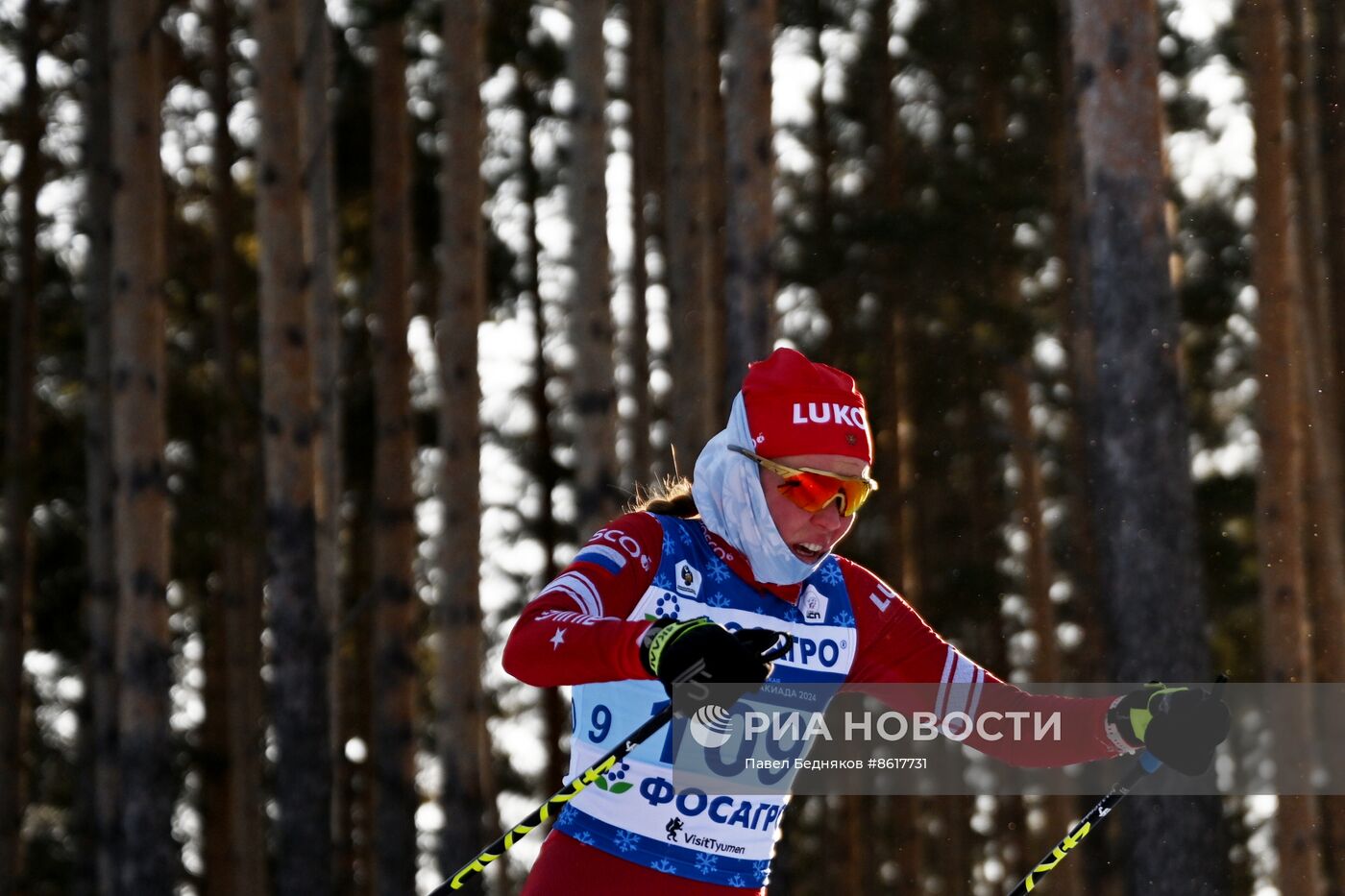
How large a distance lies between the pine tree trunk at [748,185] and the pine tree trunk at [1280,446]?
3.88 metres

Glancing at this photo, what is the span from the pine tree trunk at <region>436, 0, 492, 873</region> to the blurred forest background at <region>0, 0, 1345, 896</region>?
0.09 ft

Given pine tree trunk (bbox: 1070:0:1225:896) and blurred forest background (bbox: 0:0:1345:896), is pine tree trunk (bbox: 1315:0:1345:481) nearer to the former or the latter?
blurred forest background (bbox: 0:0:1345:896)

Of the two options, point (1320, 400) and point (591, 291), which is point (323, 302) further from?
point (1320, 400)

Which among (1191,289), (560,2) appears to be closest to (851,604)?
(560,2)

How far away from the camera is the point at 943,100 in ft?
61.2

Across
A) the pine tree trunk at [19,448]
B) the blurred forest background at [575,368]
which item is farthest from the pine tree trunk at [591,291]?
the pine tree trunk at [19,448]

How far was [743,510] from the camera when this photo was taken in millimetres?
4457

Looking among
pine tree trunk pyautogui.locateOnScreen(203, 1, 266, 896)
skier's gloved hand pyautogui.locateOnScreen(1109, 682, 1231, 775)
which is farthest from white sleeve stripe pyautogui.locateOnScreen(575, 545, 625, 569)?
pine tree trunk pyautogui.locateOnScreen(203, 1, 266, 896)

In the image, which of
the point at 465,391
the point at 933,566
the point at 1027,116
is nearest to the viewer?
the point at 465,391

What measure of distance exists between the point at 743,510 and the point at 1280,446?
28.7 ft

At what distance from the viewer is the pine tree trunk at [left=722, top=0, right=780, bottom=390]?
34.0ft

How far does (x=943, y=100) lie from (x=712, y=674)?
51.5 ft

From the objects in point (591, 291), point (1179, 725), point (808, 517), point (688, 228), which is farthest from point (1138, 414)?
point (688, 228)

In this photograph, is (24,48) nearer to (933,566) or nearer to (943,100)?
(943,100)
